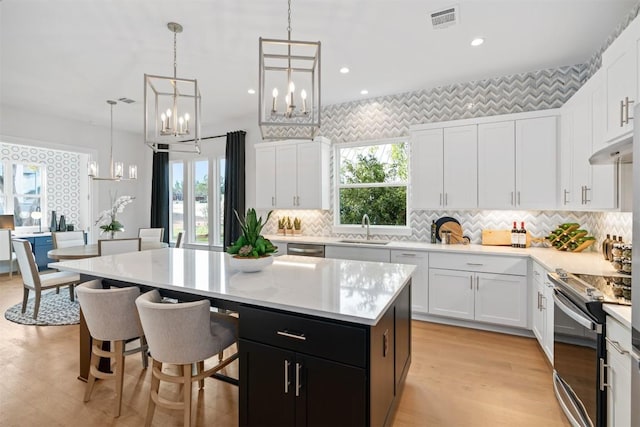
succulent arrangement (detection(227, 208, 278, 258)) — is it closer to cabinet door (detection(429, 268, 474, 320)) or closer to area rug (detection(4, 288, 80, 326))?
cabinet door (detection(429, 268, 474, 320))

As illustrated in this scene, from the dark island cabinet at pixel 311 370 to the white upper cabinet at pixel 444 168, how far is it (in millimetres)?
2520

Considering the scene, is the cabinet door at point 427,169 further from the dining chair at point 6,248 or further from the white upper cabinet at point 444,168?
the dining chair at point 6,248

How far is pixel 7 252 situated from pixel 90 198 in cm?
164

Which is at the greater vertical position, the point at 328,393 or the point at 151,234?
the point at 151,234

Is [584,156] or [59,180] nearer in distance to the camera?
[584,156]

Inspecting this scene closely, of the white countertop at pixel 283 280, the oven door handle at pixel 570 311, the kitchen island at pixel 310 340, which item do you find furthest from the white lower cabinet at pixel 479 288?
the kitchen island at pixel 310 340

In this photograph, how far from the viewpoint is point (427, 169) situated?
3.98 meters

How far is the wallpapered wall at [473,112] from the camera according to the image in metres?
3.46

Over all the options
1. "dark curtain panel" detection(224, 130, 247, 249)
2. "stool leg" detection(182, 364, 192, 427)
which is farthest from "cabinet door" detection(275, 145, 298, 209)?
"stool leg" detection(182, 364, 192, 427)

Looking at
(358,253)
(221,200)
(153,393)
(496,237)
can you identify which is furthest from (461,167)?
(221,200)

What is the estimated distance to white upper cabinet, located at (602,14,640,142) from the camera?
6.22 feet

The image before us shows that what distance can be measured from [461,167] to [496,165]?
0.37 m

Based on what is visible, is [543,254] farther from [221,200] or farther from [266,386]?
[221,200]

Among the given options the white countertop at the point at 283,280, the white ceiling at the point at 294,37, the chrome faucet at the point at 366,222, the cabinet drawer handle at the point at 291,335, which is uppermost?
the white ceiling at the point at 294,37
